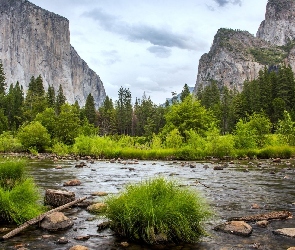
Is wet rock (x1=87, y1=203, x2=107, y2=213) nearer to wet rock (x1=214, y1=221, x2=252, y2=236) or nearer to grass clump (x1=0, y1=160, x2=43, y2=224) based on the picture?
grass clump (x1=0, y1=160, x2=43, y2=224)

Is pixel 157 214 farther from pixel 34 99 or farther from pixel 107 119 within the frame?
pixel 107 119

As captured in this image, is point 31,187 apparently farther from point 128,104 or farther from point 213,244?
point 128,104

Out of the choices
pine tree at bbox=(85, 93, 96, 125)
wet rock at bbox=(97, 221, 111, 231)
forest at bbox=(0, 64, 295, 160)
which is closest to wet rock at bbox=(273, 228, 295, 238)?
wet rock at bbox=(97, 221, 111, 231)

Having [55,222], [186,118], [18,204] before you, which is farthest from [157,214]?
[186,118]

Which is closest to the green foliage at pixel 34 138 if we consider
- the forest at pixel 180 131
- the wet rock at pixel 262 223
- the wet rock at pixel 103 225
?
the forest at pixel 180 131

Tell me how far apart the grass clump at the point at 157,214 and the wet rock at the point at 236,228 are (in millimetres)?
799

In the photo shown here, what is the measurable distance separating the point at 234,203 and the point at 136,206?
18.7 ft

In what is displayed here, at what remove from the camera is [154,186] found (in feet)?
27.9

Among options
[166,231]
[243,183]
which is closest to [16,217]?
[166,231]

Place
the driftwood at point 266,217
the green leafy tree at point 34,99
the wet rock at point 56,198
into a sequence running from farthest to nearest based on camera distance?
the green leafy tree at point 34,99, the wet rock at point 56,198, the driftwood at point 266,217

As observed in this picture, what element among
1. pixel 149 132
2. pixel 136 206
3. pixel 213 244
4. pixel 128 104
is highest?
pixel 128 104

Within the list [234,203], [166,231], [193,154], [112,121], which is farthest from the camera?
[112,121]

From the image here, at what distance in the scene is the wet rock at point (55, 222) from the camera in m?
8.86

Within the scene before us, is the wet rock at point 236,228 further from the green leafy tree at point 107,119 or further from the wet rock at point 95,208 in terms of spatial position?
the green leafy tree at point 107,119
